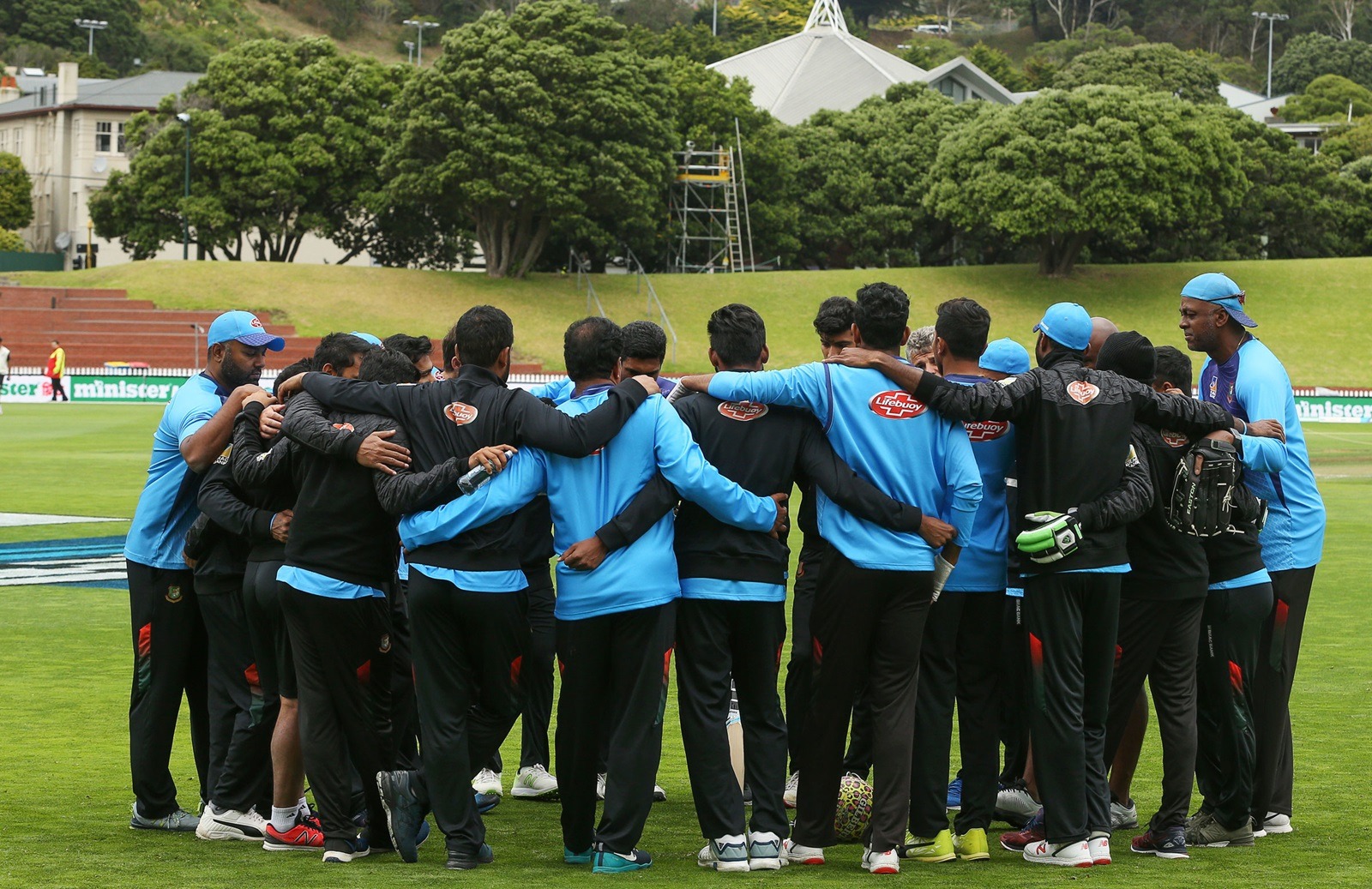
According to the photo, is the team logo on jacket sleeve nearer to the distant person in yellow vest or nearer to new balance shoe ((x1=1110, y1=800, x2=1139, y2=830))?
new balance shoe ((x1=1110, y1=800, x2=1139, y2=830))

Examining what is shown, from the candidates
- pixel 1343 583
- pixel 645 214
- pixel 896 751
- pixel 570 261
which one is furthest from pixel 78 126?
pixel 896 751

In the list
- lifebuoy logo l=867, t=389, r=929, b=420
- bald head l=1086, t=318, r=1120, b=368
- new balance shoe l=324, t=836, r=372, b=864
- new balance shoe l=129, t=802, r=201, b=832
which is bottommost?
new balance shoe l=129, t=802, r=201, b=832

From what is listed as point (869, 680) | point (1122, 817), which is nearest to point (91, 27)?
point (869, 680)

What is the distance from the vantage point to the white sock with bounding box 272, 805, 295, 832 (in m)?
5.96

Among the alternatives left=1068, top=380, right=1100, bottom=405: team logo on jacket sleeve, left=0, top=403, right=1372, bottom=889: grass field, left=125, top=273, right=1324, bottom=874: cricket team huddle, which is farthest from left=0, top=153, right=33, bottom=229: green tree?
left=1068, top=380, right=1100, bottom=405: team logo on jacket sleeve

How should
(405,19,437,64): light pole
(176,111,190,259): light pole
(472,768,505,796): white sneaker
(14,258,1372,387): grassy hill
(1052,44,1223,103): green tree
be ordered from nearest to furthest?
1. (472,768,505,796): white sneaker
2. (14,258,1372,387): grassy hill
3. (176,111,190,259): light pole
4. (1052,44,1223,103): green tree
5. (405,19,437,64): light pole

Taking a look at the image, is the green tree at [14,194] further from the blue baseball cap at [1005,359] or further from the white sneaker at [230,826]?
the blue baseball cap at [1005,359]

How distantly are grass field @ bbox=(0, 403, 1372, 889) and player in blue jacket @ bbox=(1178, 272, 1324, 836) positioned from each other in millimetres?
292

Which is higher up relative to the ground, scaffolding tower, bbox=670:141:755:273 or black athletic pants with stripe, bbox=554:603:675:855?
scaffolding tower, bbox=670:141:755:273

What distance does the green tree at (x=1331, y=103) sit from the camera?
9600cm

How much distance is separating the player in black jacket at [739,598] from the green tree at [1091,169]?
55228mm

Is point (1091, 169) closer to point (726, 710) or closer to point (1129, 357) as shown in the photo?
point (1129, 357)

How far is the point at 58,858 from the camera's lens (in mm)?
5598

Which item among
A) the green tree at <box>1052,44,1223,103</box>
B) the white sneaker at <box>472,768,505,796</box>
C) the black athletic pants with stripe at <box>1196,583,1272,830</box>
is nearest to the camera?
the black athletic pants with stripe at <box>1196,583,1272,830</box>
